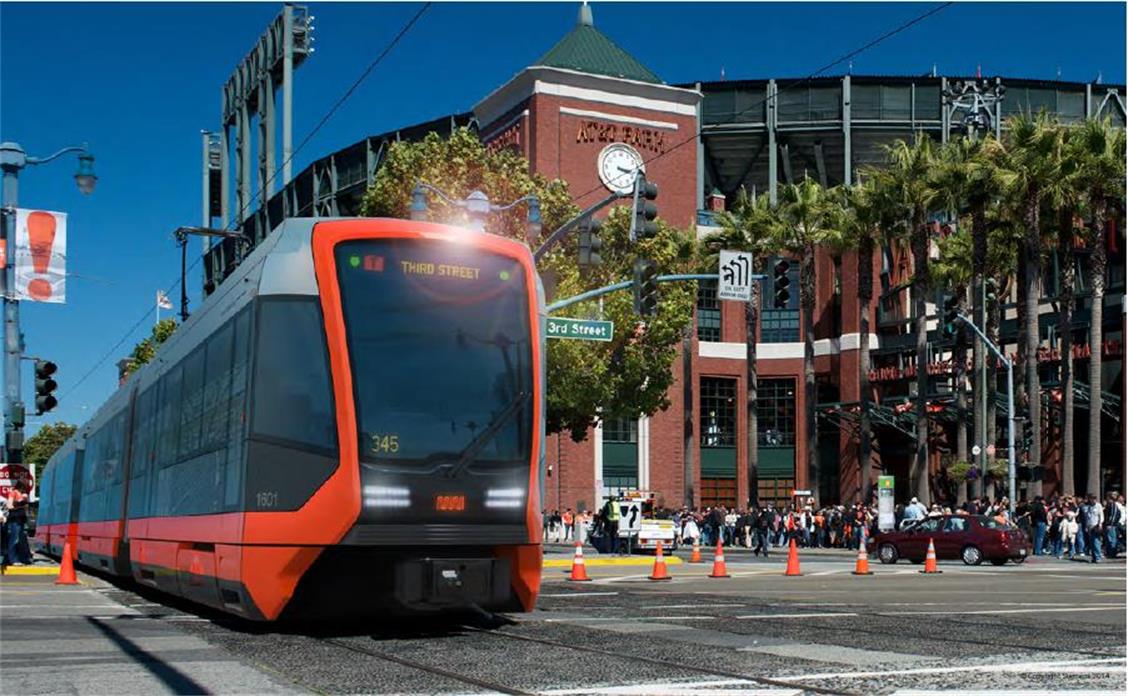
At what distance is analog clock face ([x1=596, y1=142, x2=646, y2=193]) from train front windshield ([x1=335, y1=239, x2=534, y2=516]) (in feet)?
166

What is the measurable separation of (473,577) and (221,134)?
3334 inches

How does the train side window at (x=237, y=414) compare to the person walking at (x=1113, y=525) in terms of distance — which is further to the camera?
the person walking at (x=1113, y=525)

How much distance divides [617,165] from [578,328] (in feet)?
122

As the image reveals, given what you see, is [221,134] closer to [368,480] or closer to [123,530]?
[123,530]

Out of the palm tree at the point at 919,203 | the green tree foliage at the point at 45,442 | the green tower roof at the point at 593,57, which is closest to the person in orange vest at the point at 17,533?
the palm tree at the point at 919,203

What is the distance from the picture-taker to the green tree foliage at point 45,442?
136875 millimetres

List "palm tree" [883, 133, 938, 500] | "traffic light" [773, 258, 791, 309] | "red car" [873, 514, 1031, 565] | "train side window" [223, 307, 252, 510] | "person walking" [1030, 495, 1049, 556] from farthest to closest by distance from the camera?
1. "palm tree" [883, 133, 938, 500]
2. "person walking" [1030, 495, 1049, 556]
3. "red car" [873, 514, 1031, 565]
4. "traffic light" [773, 258, 791, 309]
5. "train side window" [223, 307, 252, 510]

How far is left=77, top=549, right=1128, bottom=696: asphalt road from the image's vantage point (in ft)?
33.9

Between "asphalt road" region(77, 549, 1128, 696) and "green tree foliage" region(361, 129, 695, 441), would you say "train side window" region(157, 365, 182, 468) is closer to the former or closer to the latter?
"asphalt road" region(77, 549, 1128, 696)

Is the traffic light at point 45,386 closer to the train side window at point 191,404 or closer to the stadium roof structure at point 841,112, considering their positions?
the train side window at point 191,404

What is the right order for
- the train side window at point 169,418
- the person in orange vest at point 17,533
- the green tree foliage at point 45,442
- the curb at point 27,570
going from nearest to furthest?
the train side window at point 169,418 → the curb at point 27,570 → the person in orange vest at point 17,533 → the green tree foliage at point 45,442

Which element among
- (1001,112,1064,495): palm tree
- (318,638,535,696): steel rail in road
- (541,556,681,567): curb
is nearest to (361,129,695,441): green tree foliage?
(541,556,681,567): curb

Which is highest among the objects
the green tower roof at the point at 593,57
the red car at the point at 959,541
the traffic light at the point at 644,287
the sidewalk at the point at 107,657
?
the green tower roof at the point at 593,57

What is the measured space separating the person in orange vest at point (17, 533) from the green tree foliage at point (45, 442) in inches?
4379
